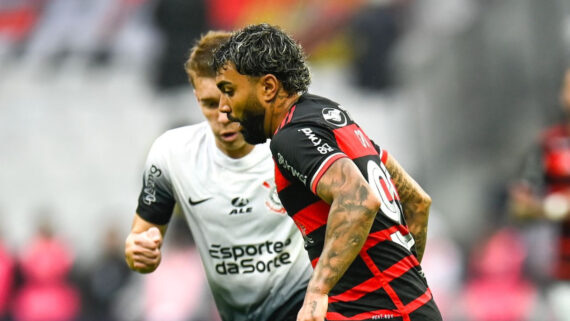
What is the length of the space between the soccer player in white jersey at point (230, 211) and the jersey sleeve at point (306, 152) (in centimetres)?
130

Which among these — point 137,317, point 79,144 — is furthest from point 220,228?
point 79,144

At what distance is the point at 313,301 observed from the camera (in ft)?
12.2

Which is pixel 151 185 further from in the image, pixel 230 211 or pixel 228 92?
pixel 228 92

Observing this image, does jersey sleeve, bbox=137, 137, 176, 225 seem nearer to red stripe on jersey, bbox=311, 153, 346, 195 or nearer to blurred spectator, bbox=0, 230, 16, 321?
red stripe on jersey, bbox=311, 153, 346, 195

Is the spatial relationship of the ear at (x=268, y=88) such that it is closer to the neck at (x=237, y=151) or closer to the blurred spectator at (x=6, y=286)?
the neck at (x=237, y=151)

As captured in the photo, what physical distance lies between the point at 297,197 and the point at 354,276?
0.38 m

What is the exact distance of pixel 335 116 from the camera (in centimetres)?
398

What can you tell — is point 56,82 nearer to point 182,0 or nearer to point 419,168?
point 182,0

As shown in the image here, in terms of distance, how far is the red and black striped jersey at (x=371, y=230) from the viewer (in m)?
3.87

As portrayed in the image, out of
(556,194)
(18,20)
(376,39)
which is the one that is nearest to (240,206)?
(556,194)

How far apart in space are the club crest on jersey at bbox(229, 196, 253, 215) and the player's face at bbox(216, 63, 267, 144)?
1043mm

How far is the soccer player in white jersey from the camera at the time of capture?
5.22 metres

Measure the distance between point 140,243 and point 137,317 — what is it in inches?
257

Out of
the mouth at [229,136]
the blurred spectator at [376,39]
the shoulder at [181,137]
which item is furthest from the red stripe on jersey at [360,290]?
the blurred spectator at [376,39]
